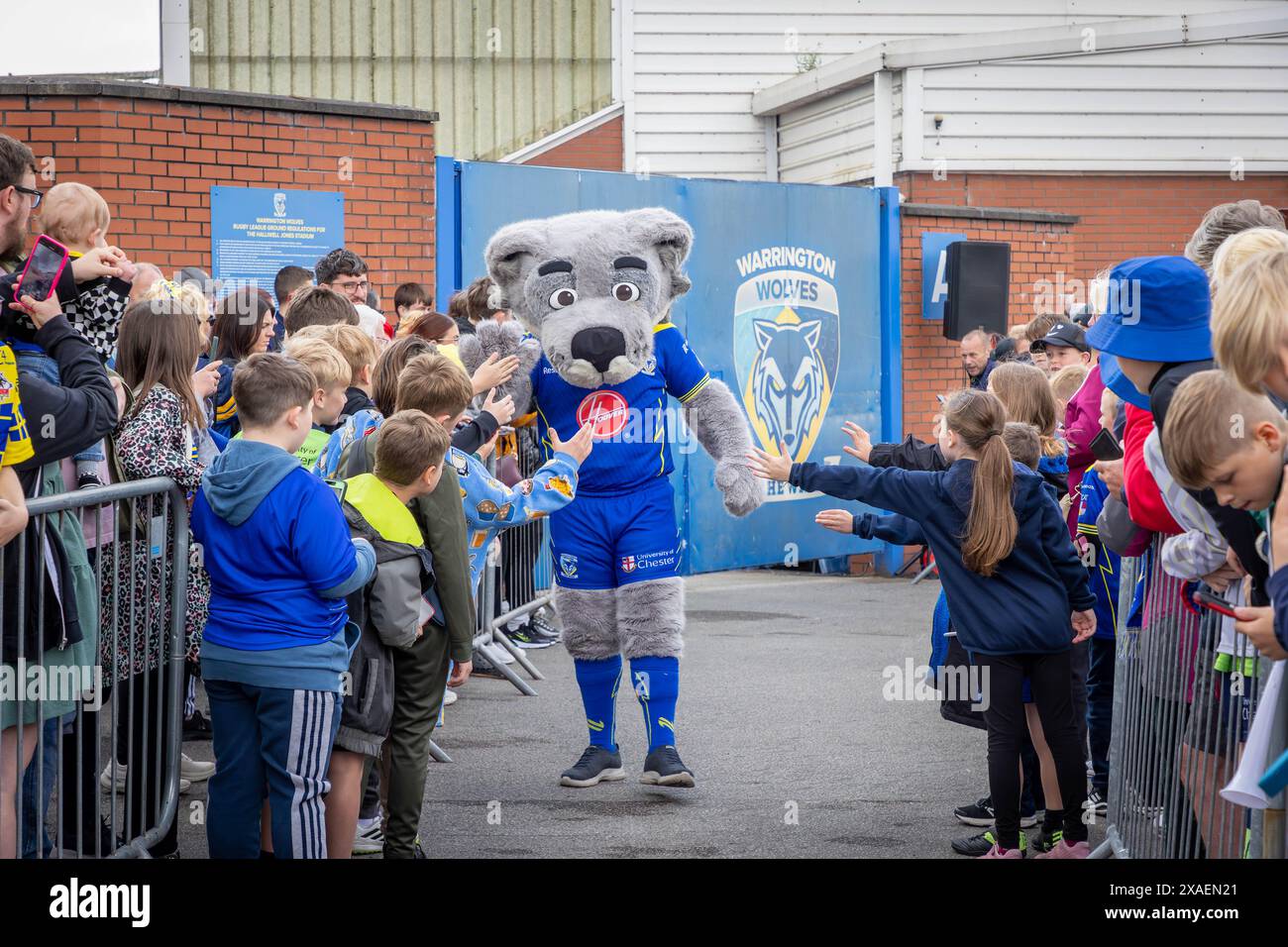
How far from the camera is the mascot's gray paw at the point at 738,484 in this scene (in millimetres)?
6543

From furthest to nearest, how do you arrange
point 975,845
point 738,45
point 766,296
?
point 738,45 → point 766,296 → point 975,845

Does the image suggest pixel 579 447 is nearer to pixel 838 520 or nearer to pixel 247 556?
pixel 838 520

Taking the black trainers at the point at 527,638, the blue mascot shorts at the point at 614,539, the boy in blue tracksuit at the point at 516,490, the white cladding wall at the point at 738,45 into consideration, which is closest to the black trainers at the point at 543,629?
the black trainers at the point at 527,638

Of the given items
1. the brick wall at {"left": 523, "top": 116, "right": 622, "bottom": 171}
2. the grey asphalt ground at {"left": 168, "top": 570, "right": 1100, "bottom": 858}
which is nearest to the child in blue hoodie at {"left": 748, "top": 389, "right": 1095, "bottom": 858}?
the grey asphalt ground at {"left": 168, "top": 570, "right": 1100, "bottom": 858}

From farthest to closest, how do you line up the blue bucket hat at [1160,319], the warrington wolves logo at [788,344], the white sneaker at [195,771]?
the warrington wolves logo at [788,344] < the white sneaker at [195,771] < the blue bucket hat at [1160,319]

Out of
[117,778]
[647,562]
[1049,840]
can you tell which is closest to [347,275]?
[647,562]

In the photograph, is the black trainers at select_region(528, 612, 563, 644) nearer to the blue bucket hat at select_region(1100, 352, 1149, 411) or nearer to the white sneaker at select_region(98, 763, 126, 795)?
the white sneaker at select_region(98, 763, 126, 795)

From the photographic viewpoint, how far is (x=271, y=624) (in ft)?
13.4

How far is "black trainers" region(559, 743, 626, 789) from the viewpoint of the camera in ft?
19.7

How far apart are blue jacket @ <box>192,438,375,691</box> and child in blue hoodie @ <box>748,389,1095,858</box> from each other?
1.75 meters

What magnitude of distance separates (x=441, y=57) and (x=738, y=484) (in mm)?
14094

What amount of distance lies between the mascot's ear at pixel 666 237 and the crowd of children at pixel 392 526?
132cm

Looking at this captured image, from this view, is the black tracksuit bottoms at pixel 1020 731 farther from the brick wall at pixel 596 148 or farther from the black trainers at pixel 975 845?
the brick wall at pixel 596 148
